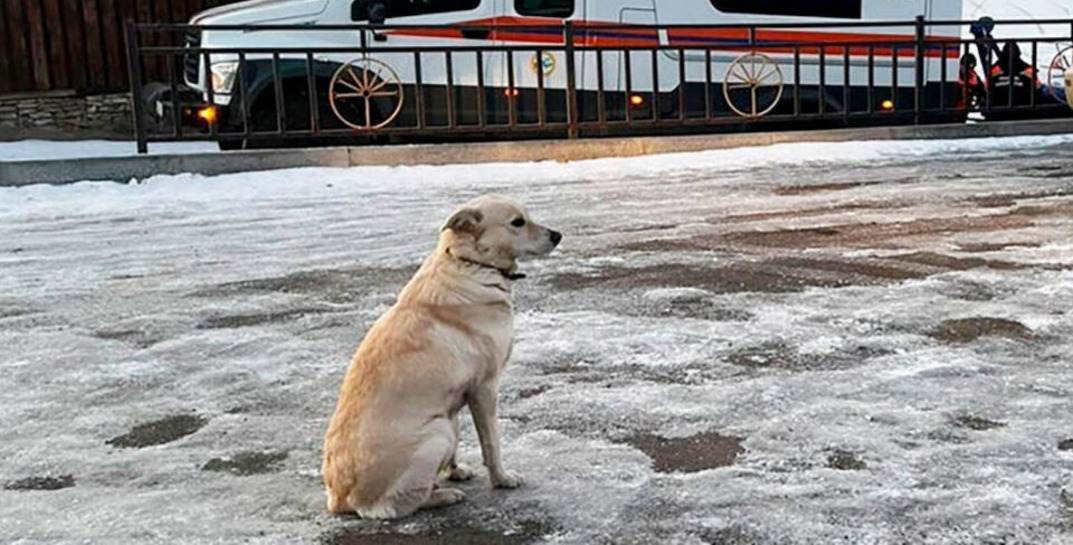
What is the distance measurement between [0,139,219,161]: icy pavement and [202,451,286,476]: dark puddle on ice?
9031 millimetres

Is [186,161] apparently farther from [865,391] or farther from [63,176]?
[865,391]

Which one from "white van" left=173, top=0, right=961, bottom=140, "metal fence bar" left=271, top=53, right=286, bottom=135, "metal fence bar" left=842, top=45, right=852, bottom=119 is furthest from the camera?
"metal fence bar" left=842, top=45, right=852, bottom=119

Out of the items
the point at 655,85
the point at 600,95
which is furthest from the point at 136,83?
the point at 655,85

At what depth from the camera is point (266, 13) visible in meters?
12.0

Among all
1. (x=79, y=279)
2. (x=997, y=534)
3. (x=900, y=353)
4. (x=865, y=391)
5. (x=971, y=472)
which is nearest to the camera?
(x=997, y=534)

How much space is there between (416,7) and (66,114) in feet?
22.2

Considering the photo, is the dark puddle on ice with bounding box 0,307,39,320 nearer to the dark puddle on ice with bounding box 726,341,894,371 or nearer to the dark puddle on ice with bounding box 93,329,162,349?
the dark puddle on ice with bounding box 93,329,162,349

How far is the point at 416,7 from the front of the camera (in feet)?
39.2

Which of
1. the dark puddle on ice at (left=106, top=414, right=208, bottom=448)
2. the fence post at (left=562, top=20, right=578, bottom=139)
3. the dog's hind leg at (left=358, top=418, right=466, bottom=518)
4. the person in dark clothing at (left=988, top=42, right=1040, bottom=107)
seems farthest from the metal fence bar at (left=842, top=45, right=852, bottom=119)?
the dog's hind leg at (left=358, top=418, right=466, bottom=518)

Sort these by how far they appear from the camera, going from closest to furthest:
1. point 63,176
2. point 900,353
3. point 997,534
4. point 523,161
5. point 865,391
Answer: point 997,534
point 865,391
point 900,353
point 63,176
point 523,161

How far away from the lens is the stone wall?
1584 cm

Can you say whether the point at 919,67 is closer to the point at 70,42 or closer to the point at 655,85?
the point at 655,85

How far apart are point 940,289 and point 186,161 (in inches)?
Answer: 290

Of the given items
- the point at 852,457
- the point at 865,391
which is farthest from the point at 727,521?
the point at 865,391
